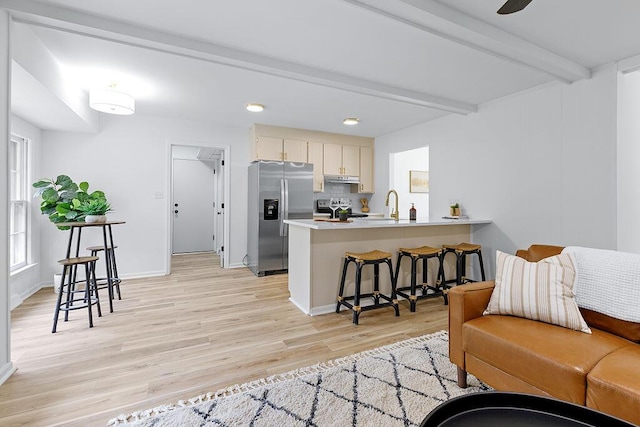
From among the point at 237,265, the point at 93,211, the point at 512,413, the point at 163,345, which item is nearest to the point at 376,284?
the point at 163,345

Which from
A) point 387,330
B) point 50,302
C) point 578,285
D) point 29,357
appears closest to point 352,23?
point 578,285

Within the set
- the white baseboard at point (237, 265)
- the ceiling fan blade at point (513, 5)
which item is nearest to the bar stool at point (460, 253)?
the ceiling fan blade at point (513, 5)

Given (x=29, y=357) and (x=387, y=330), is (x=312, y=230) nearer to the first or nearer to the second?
(x=387, y=330)

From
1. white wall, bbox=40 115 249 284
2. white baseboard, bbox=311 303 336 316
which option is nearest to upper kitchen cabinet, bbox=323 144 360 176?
white wall, bbox=40 115 249 284

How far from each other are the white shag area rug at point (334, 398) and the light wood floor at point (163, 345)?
12 centimetres

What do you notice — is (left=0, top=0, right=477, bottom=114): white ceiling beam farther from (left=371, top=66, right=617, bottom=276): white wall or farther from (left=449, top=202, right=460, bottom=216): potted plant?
(left=449, top=202, right=460, bottom=216): potted plant

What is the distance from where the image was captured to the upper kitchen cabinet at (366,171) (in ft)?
19.6

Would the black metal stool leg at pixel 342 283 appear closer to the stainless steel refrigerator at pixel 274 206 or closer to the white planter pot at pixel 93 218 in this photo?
the stainless steel refrigerator at pixel 274 206

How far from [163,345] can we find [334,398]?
4.93 feet

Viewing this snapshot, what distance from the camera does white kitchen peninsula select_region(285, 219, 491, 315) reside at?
3057 mm

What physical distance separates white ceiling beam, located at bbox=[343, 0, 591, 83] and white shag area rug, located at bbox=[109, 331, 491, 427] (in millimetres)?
2360

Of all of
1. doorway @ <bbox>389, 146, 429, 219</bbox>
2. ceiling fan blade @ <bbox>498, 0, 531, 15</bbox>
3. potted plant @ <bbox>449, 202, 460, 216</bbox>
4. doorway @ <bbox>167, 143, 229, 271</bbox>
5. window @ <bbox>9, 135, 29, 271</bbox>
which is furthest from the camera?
Result: doorway @ <bbox>167, 143, 229, 271</bbox>

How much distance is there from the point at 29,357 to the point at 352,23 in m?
3.41

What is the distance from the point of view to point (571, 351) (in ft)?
4.58
